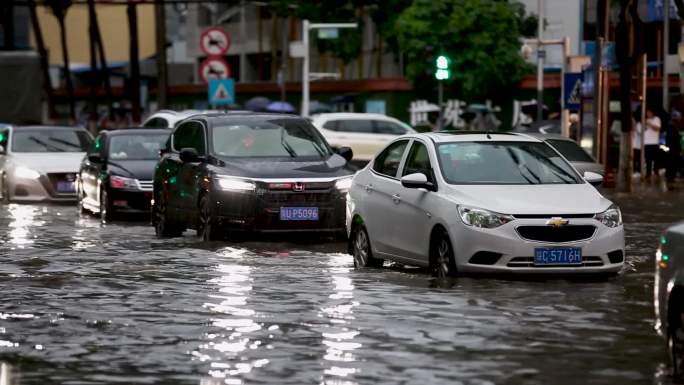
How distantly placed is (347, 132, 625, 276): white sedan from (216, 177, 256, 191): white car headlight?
3.42 metres

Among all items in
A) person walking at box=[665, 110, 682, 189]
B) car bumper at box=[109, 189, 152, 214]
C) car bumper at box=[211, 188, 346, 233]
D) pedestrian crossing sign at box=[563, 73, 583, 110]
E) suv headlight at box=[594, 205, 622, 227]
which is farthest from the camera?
person walking at box=[665, 110, 682, 189]

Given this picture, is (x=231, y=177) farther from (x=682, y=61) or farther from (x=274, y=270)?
(x=682, y=61)

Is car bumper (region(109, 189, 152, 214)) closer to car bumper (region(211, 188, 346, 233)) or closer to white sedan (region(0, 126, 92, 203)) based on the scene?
white sedan (region(0, 126, 92, 203))

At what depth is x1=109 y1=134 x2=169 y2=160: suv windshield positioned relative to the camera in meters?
30.7

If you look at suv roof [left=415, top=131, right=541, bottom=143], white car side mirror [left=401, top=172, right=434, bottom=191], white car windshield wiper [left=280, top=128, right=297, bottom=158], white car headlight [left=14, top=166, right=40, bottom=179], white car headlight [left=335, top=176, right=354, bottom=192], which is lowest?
white car headlight [left=14, top=166, right=40, bottom=179]

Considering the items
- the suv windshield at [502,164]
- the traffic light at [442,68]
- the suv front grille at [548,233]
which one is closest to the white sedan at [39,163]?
the traffic light at [442,68]

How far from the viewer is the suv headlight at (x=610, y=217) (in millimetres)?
16906

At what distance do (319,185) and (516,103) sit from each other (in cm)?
4916

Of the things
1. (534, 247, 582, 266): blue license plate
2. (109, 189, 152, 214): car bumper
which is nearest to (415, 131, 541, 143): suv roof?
(534, 247, 582, 266): blue license plate

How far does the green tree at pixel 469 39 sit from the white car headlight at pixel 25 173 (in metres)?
34.3

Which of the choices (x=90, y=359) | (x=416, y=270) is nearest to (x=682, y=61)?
(x=416, y=270)

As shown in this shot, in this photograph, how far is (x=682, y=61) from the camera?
1268 inches

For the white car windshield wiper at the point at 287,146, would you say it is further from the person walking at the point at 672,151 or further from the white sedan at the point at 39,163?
the person walking at the point at 672,151

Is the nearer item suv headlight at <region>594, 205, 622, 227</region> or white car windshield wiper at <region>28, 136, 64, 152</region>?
suv headlight at <region>594, 205, 622, 227</region>
